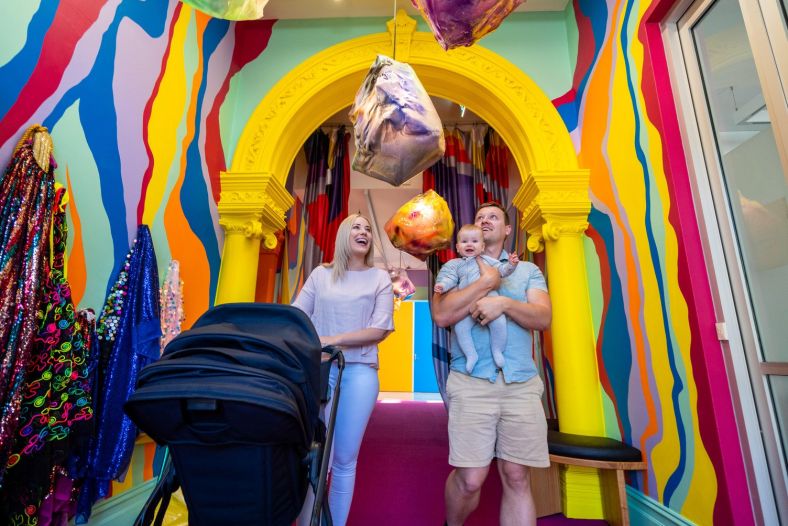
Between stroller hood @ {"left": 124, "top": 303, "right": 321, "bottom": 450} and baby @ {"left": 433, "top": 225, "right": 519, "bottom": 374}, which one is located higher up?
baby @ {"left": 433, "top": 225, "right": 519, "bottom": 374}

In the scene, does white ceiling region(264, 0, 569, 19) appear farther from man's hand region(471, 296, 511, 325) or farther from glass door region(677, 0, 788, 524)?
man's hand region(471, 296, 511, 325)

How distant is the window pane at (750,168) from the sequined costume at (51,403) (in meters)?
2.49

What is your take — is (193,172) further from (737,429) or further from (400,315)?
(400,315)

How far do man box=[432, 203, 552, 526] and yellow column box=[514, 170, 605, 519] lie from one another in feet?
2.89

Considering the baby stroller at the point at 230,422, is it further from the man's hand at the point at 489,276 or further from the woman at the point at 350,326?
the man's hand at the point at 489,276

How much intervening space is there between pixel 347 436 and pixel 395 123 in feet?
4.19

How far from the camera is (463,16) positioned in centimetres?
124

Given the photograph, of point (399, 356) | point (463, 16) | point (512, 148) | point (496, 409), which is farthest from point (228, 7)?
point (399, 356)

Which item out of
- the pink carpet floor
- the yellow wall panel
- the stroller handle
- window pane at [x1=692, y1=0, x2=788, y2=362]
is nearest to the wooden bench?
the pink carpet floor

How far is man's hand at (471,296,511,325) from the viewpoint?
1.53m

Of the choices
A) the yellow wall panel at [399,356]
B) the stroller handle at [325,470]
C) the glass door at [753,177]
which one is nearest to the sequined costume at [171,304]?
the stroller handle at [325,470]

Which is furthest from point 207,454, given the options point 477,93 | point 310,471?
point 477,93

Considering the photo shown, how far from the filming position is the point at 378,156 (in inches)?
61.0

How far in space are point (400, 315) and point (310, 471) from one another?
813 cm
